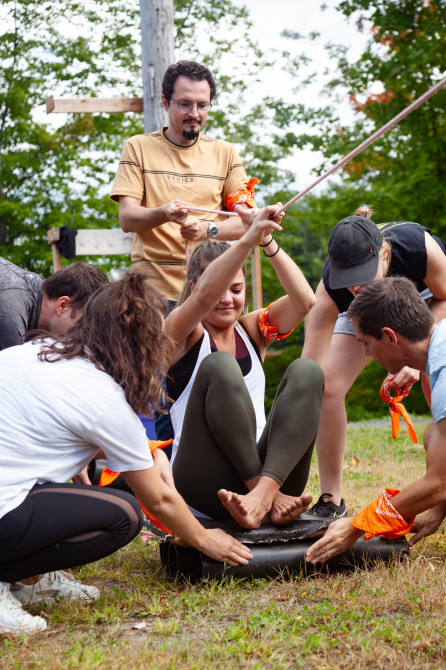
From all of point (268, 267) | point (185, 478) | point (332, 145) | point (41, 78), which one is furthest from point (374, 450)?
point (41, 78)

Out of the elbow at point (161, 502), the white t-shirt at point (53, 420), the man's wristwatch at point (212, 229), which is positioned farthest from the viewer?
the man's wristwatch at point (212, 229)

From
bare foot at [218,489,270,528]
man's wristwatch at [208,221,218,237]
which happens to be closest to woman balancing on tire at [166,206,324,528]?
bare foot at [218,489,270,528]

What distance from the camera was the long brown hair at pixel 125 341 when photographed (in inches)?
87.4

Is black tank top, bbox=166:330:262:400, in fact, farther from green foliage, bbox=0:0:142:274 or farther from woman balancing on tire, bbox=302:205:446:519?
green foliage, bbox=0:0:142:274

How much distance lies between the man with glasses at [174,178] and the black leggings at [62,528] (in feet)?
5.20

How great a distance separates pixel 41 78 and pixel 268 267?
17.6ft

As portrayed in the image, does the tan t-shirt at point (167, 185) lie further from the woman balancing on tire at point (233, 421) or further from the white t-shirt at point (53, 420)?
the white t-shirt at point (53, 420)

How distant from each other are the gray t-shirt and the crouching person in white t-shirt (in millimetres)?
492

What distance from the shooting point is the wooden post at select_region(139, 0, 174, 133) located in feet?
18.2

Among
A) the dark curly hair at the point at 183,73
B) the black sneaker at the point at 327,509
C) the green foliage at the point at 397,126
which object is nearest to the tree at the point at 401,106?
the green foliage at the point at 397,126

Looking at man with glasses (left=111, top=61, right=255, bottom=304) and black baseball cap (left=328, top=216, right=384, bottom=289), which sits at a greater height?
man with glasses (left=111, top=61, right=255, bottom=304)

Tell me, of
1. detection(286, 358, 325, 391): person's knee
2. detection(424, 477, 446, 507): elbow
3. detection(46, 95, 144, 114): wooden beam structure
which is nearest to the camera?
detection(424, 477, 446, 507): elbow

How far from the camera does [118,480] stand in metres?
3.48

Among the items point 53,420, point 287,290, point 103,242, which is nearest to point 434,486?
point 287,290
